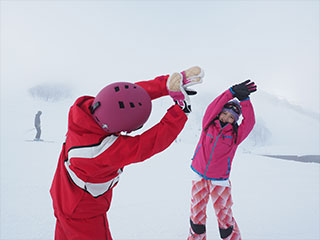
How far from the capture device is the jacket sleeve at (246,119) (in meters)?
2.24

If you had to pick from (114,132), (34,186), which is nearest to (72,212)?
(114,132)

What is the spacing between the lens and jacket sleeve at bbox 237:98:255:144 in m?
2.24

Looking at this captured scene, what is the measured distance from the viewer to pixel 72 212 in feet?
4.18

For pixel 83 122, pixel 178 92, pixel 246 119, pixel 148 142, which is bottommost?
pixel 246 119

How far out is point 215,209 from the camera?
2232 mm

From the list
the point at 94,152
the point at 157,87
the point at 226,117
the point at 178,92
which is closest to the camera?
the point at 94,152

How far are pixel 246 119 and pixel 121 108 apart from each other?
1.60 m

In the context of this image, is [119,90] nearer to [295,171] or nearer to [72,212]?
[72,212]

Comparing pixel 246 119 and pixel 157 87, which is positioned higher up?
pixel 157 87

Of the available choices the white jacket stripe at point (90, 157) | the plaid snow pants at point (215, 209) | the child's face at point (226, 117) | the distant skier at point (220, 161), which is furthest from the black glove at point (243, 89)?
the white jacket stripe at point (90, 157)

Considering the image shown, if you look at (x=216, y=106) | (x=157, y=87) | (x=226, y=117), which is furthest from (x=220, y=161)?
(x=157, y=87)

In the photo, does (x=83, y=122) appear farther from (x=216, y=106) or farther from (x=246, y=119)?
(x=246, y=119)

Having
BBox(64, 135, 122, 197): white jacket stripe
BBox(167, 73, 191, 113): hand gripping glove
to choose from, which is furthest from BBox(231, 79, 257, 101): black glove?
BBox(64, 135, 122, 197): white jacket stripe

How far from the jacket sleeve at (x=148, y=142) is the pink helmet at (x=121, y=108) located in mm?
75
